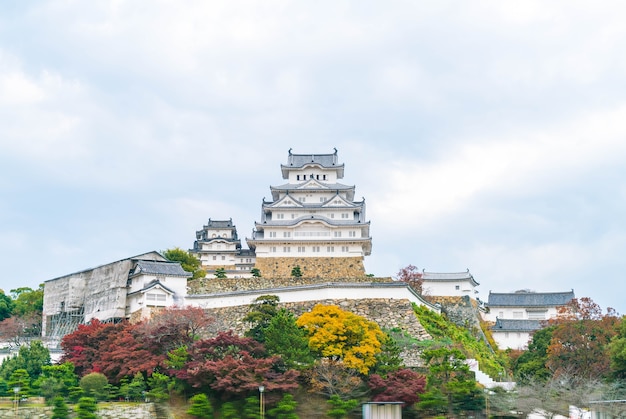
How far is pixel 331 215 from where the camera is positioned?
5447 centimetres

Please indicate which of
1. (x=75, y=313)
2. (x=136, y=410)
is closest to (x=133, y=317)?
(x=75, y=313)

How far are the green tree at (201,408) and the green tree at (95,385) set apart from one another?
13.7ft

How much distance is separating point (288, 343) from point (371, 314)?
9.59 metres

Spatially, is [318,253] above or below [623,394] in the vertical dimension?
above

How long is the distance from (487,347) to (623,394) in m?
17.5

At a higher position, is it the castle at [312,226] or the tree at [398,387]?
the castle at [312,226]

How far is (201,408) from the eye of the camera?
28.1 metres

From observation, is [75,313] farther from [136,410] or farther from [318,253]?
[136,410]

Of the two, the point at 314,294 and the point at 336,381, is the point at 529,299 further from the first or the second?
the point at 336,381

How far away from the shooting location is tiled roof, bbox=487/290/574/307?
61.3 metres

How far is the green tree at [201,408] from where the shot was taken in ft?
92.2

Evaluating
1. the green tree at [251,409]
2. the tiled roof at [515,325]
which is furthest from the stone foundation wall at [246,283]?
the tiled roof at [515,325]

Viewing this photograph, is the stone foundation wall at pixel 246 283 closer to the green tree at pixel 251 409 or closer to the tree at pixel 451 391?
the tree at pixel 451 391

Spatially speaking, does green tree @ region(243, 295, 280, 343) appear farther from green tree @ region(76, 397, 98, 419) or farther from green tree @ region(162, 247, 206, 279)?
green tree @ region(162, 247, 206, 279)
